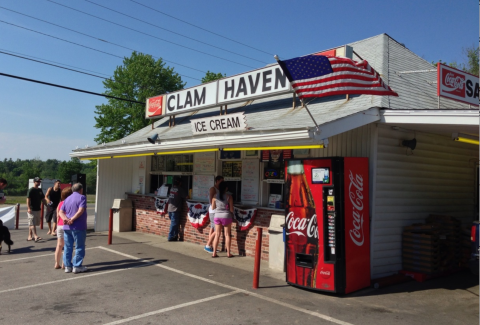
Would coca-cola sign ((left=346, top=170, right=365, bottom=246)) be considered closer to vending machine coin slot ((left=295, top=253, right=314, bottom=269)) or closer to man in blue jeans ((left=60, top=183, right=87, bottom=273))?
vending machine coin slot ((left=295, top=253, right=314, bottom=269))

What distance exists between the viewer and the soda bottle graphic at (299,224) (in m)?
6.71

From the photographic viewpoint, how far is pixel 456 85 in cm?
826

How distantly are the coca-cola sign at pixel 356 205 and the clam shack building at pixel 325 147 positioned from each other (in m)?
0.46

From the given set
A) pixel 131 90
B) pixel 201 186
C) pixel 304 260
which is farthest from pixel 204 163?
pixel 131 90

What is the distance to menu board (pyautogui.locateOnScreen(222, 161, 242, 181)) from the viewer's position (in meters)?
10.4

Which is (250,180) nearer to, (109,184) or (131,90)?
(109,184)

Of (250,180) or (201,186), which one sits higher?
(250,180)

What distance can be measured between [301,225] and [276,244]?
1.61 meters

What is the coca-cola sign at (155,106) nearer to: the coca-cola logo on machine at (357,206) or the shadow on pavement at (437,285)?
the coca-cola logo on machine at (357,206)

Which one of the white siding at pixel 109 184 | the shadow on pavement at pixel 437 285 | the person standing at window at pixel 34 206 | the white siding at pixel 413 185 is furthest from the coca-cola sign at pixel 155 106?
the shadow on pavement at pixel 437 285

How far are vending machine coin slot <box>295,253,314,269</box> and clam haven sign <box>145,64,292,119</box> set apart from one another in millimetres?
3963

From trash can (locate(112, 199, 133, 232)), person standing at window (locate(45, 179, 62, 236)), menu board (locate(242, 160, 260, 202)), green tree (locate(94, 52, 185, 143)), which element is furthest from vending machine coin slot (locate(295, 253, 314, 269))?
green tree (locate(94, 52, 185, 143))

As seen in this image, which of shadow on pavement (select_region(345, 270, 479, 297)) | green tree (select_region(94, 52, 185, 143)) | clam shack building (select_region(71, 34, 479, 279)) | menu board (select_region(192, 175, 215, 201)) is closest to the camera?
shadow on pavement (select_region(345, 270, 479, 297))

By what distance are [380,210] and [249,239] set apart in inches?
129
